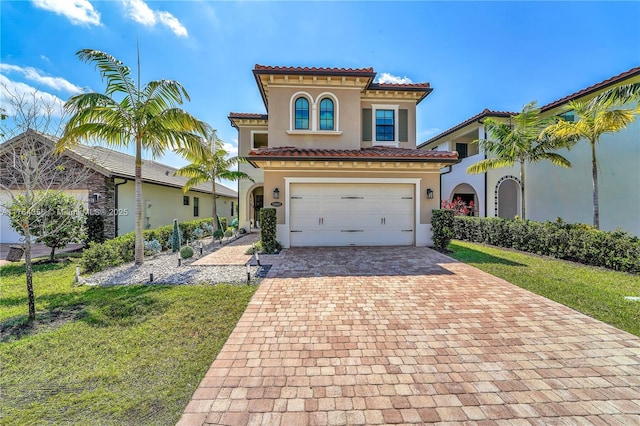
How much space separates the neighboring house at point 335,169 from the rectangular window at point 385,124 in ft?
2.61

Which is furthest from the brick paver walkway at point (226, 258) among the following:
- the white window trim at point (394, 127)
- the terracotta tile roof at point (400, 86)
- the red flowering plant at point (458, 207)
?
the red flowering plant at point (458, 207)

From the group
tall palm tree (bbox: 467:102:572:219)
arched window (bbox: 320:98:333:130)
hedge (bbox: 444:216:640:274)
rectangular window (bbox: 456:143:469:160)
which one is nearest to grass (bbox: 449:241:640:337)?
hedge (bbox: 444:216:640:274)

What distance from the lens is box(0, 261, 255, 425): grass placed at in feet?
8.80

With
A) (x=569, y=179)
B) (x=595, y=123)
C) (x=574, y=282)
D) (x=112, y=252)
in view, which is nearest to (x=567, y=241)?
(x=574, y=282)

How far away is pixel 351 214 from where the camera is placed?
11.1 m

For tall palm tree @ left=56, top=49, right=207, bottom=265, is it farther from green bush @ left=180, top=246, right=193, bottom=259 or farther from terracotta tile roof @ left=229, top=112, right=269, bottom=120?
terracotta tile roof @ left=229, top=112, right=269, bottom=120

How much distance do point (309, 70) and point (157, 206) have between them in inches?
498

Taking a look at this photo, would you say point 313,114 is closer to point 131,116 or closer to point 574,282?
point 131,116

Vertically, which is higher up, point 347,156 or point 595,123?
point 595,123

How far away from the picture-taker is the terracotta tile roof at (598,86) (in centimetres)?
1027

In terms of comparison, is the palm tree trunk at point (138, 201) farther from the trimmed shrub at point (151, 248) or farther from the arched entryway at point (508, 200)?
the arched entryway at point (508, 200)

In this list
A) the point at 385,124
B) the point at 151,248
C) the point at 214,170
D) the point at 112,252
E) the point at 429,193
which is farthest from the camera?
the point at 214,170

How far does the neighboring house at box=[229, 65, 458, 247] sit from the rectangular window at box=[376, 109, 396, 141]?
797 mm

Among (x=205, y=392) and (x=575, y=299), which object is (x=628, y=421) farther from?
(x=205, y=392)
